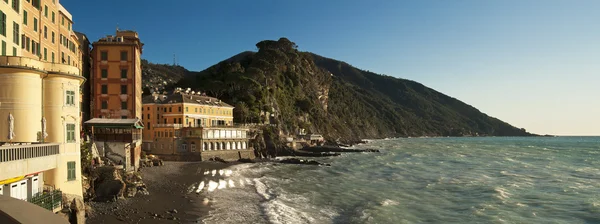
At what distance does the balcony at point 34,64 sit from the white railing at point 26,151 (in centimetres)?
459

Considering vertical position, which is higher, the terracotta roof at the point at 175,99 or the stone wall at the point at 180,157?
the terracotta roof at the point at 175,99

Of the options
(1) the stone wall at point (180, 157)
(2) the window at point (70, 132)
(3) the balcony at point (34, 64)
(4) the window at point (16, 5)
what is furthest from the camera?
(1) the stone wall at point (180, 157)

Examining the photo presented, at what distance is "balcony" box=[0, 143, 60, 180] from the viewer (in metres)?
15.2

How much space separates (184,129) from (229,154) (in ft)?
36.9

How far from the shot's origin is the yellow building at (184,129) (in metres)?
73.6

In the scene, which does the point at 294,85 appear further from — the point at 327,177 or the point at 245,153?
the point at 327,177

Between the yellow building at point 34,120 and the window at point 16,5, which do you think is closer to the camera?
the yellow building at point 34,120

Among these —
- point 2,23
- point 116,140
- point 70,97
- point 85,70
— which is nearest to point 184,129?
point 85,70

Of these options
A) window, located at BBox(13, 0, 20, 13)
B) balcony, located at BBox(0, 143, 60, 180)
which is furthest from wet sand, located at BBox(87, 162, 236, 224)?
window, located at BBox(13, 0, 20, 13)

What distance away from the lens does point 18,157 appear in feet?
53.1

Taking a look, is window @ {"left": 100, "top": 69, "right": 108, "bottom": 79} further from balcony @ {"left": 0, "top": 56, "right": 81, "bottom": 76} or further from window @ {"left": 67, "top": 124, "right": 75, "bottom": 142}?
window @ {"left": 67, "top": 124, "right": 75, "bottom": 142}

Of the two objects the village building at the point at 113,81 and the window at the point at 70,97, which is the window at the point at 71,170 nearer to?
the window at the point at 70,97

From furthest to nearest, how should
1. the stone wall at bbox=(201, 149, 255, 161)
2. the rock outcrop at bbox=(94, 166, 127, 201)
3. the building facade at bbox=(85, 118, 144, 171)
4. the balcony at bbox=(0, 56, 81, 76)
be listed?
the stone wall at bbox=(201, 149, 255, 161) < the building facade at bbox=(85, 118, 144, 171) < the rock outcrop at bbox=(94, 166, 127, 201) < the balcony at bbox=(0, 56, 81, 76)

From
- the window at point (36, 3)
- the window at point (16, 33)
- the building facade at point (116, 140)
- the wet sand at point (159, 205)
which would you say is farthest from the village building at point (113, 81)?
the window at point (16, 33)
